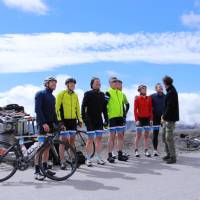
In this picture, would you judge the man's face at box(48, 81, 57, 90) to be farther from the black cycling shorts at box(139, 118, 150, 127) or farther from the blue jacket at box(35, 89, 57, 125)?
the black cycling shorts at box(139, 118, 150, 127)

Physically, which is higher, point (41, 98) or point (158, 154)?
point (41, 98)

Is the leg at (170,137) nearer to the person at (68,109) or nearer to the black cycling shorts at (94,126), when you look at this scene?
the black cycling shorts at (94,126)

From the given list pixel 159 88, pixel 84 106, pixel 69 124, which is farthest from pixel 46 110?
pixel 159 88

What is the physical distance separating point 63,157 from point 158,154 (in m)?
4.92

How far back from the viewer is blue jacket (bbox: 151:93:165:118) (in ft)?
44.8

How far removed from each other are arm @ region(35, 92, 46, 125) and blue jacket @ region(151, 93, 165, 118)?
188 inches

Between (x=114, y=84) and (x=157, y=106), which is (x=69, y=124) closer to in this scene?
(x=114, y=84)

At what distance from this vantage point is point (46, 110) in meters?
Answer: 9.79

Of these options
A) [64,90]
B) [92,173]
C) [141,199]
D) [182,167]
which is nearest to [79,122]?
[64,90]

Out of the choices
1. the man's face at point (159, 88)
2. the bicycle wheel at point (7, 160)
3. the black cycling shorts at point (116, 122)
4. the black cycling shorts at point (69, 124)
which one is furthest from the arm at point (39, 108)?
the man's face at point (159, 88)

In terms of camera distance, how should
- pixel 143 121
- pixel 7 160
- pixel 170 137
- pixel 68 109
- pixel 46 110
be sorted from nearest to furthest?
pixel 7 160 → pixel 46 110 → pixel 68 109 → pixel 170 137 → pixel 143 121

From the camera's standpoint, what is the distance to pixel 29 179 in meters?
9.43

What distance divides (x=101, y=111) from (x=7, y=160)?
344 cm

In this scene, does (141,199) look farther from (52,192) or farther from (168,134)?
(168,134)
